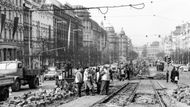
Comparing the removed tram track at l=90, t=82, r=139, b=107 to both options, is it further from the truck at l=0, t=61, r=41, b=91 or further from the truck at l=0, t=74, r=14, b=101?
the truck at l=0, t=61, r=41, b=91

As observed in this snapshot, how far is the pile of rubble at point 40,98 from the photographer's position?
19.7m

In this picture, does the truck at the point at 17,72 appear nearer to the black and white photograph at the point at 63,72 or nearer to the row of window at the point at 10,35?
the black and white photograph at the point at 63,72

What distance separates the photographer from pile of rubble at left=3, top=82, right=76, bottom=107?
64.7 ft

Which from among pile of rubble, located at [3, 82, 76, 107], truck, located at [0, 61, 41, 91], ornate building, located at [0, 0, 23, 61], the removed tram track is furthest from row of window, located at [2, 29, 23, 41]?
the removed tram track

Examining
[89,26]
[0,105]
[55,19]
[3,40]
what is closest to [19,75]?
[0,105]

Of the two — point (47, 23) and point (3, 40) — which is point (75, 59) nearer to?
point (47, 23)

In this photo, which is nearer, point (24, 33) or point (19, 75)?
point (19, 75)

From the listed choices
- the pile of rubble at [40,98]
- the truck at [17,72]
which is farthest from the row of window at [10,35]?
the pile of rubble at [40,98]

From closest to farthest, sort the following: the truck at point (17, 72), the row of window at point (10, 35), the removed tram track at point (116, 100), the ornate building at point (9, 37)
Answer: the removed tram track at point (116, 100) < the truck at point (17, 72) < the ornate building at point (9, 37) < the row of window at point (10, 35)

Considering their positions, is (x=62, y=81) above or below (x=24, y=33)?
below

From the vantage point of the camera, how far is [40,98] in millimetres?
22141

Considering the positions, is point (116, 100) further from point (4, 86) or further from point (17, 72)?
point (17, 72)

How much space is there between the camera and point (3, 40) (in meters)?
66.8

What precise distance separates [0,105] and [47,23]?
80915mm
